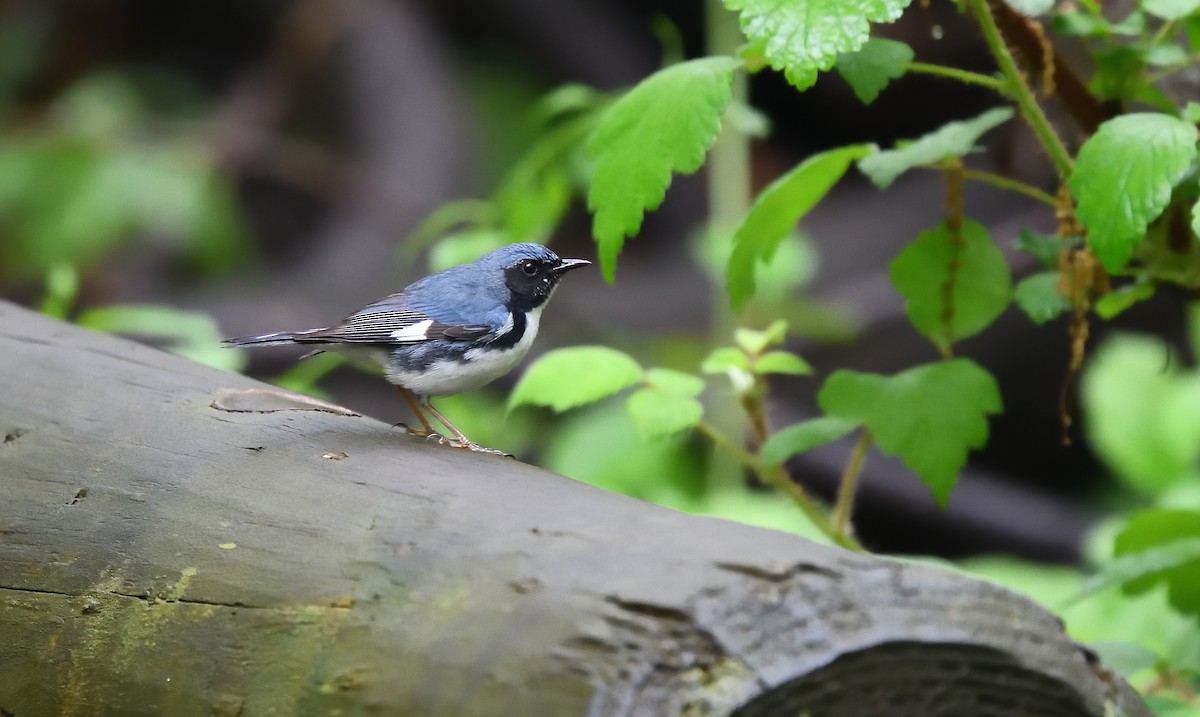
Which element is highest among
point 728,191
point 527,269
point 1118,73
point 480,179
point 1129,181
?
point 480,179

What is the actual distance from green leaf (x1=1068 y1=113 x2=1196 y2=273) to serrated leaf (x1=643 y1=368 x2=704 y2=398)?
29.3 inches

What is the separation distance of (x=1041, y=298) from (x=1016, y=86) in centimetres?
39

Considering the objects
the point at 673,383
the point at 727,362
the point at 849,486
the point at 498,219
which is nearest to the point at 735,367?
the point at 727,362

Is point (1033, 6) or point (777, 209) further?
point (777, 209)

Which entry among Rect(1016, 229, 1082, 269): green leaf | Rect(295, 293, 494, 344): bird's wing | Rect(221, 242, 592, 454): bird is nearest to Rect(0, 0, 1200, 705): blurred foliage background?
Rect(221, 242, 592, 454): bird

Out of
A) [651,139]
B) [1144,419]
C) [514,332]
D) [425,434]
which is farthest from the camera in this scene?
[1144,419]

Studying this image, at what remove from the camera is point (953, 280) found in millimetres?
2227

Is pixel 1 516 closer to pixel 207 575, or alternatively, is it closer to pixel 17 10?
pixel 207 575

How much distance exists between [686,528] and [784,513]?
203 cm

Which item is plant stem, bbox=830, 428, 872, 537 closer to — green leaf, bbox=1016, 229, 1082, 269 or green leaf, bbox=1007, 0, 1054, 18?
green leaf, bbox=1016, 229, 1082, 269

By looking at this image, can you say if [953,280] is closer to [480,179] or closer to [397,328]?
[397,328]

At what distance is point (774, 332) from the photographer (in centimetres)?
250

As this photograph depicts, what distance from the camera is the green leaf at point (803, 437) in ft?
A: 7.27

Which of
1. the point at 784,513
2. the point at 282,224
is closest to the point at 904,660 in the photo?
the point at 784,513
